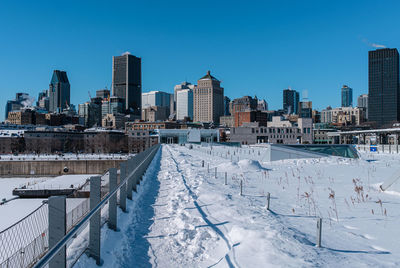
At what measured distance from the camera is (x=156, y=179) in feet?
48.4

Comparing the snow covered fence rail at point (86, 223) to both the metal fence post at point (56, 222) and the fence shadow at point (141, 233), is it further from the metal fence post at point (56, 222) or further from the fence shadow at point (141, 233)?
the fence shadow at point (141, 233)

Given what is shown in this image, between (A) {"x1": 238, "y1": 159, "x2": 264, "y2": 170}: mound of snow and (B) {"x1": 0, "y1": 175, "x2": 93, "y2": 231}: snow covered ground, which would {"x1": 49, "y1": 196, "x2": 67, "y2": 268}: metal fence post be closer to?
(A) {"x1": 238, "y1": 159, "x2": 264, "y2": 170}: mound of snow

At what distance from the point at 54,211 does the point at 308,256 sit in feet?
13.4

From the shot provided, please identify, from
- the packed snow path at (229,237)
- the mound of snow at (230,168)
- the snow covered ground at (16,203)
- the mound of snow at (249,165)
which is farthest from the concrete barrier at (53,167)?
the packed snow path at (229,237)

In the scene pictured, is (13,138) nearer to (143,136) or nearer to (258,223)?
(143,136)

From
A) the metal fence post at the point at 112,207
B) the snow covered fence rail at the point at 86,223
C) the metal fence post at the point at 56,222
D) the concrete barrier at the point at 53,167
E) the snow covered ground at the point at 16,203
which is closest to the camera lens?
the snow covered fence rail at the point at 86,223

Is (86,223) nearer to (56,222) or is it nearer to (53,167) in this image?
(56,222)

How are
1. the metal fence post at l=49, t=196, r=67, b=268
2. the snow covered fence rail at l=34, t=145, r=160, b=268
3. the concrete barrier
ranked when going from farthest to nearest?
the concrete barrier < the metal fence post at l=49, t=196, r=67, b=268 < the snow covered fence rail at l=34, t=145, r=160, b=268

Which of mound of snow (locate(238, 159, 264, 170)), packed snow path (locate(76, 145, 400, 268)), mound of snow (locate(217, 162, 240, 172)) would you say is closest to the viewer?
packed snow path (locate(76, 145, 400, 268))

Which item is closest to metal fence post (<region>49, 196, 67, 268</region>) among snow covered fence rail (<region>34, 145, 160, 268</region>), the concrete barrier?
snow covered fence rail (<region>34, 145, 160, 268</region>)

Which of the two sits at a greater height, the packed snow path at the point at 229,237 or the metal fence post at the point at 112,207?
the metal fence post at the point at 112,207

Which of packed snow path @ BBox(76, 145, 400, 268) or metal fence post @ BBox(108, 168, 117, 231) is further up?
metal fence post @ BBox(108, 168, 117, 231)

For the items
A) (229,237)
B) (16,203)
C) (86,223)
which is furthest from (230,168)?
(16,203)

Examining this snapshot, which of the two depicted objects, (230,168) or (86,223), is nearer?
(86,223)
